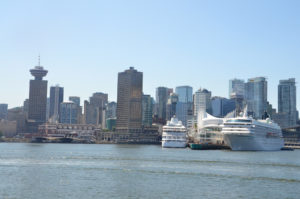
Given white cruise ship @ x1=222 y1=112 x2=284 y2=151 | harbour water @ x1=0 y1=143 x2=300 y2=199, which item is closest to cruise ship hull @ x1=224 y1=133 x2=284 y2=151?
white cruise ship @ x1=222 y1=112 x2=284 y2=151

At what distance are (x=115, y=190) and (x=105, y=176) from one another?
14477 millimetres

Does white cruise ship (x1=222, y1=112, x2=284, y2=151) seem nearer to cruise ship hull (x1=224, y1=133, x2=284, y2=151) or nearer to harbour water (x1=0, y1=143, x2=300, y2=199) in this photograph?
cruise ship hull (x1=224, y1=133, x2=284, y2=151)

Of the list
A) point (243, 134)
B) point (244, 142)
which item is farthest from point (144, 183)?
point (244, 142)

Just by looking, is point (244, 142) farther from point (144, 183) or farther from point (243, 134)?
point (144, 183)

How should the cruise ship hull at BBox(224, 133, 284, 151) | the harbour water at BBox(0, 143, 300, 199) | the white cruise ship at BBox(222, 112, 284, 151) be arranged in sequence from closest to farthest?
1. the harbour water at BBox(0, 143, 300, 199)
2. the white cruise ship at BBox(222, 112, 284, 151)
3. the cruise ship hull at BBox(224, 133, 284, 151)

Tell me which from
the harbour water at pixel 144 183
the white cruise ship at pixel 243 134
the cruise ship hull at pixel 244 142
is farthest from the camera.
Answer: the cruise ship hull at pixel 244 142

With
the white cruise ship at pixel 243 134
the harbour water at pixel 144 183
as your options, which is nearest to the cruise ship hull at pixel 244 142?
the white cruise ship at pixel 243 134

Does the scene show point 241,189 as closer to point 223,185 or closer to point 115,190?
point 223,185

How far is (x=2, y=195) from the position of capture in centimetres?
5425

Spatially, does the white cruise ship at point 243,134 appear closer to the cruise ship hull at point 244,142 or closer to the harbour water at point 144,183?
the cruise ship hull at point 244,142

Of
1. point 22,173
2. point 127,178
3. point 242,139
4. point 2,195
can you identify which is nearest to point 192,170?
point 127,178

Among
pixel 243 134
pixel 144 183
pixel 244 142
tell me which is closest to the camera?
pixel 144 183

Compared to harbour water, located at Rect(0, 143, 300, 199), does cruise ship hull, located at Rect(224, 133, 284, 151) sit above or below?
above

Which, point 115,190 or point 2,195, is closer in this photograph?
point 2,195
